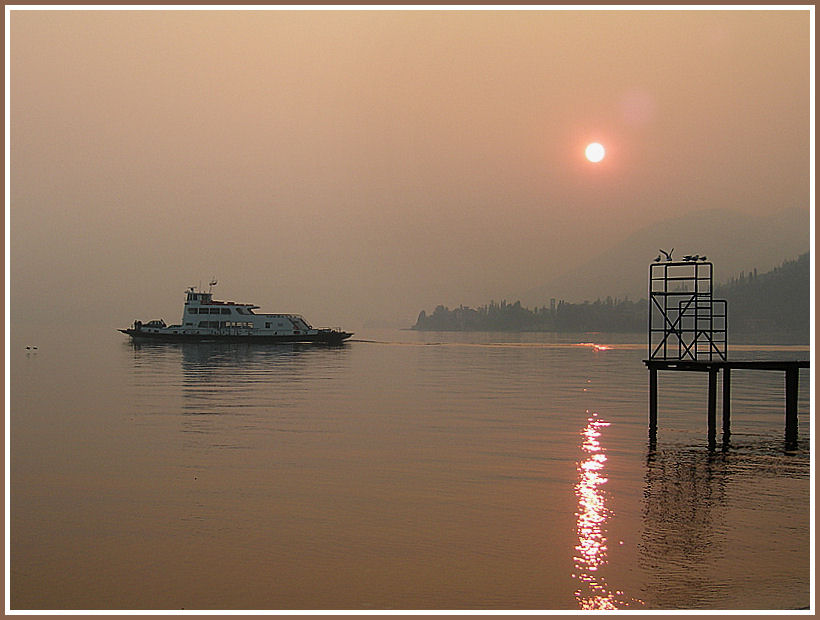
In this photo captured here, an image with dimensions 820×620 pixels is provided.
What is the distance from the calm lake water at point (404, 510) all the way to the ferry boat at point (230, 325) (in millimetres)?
82099

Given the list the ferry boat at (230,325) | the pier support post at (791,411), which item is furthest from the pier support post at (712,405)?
the ferry boat at (230,325)

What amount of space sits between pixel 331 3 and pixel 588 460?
16647mm

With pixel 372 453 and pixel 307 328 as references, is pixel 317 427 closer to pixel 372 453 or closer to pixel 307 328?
pixel 372 453

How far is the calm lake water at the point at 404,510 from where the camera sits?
14.4 m

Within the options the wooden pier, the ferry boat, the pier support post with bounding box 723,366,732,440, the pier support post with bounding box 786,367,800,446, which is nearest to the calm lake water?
the pier support post with bounding box 723,366,732,440

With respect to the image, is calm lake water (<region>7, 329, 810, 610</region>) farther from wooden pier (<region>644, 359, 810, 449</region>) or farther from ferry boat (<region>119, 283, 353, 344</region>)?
ferry boat (<region>119, 283, 353, 344</region>)

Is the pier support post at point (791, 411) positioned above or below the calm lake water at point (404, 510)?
above

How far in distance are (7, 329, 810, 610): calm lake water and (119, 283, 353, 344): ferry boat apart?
82.1 meters

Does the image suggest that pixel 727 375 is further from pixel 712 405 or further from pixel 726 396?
pixel 712 405

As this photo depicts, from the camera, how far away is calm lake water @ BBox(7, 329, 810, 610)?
14414mm

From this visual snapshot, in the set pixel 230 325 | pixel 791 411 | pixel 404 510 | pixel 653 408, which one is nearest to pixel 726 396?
pixel 791 411

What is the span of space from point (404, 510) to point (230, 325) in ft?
352

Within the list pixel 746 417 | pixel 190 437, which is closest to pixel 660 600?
pixel 190 437

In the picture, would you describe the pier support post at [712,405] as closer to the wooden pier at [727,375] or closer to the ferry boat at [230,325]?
the wooden pier at [727,375]
